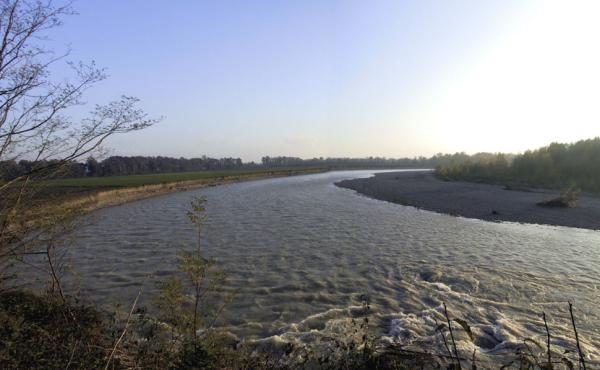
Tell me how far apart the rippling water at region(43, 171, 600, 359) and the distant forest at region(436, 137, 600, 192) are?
1216 inches

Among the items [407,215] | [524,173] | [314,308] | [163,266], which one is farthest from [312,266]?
[524,173]

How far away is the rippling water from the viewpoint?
8.73 m

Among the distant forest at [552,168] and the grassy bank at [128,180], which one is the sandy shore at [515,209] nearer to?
the distant forest at [552,168]

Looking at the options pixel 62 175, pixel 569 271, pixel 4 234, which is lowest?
pixel 569 271

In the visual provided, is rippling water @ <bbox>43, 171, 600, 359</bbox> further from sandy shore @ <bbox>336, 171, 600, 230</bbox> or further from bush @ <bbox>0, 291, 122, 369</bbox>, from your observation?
sandy shore @ <bbox>336, 171, 600, 230</bbox>

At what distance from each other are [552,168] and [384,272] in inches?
1984

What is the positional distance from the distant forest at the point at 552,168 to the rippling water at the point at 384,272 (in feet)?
101

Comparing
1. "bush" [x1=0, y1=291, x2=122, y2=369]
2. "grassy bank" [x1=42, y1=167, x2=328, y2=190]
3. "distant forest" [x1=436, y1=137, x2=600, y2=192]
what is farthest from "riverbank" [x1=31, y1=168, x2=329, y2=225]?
"distant forest" [x1=436, y1=137, x2=600, y2=192]

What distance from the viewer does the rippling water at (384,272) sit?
28.7 feet

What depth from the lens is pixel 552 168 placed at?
1988 inches

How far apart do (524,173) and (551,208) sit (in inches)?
1245

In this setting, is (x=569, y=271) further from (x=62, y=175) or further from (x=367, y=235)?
(x=62, y=175)

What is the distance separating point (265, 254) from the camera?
15.5 meters

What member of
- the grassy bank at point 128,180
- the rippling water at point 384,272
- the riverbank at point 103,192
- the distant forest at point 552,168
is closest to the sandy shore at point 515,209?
the rippling water at point 384,272
